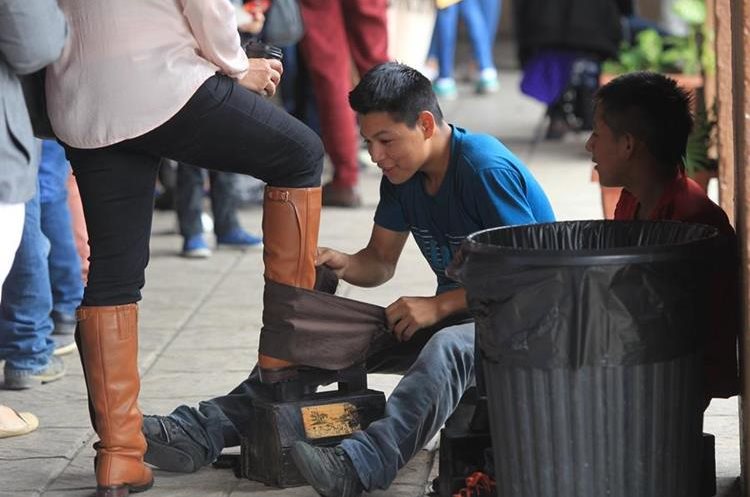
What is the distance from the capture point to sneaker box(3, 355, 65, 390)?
5.04m

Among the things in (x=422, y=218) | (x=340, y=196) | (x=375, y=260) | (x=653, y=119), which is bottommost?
(x=340, y=196)

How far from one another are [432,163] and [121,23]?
0.94 m

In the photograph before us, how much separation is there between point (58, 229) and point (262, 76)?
1.65 meters

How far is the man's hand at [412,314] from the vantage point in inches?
154

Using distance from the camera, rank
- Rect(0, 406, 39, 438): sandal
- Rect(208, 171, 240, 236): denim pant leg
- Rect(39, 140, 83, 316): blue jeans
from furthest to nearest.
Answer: Rect(208, 171, 240, 236): denim pant leg
Rect(39, 140, 83, 316): blue jeans
Rect(0, 406, 39, 438): sandal

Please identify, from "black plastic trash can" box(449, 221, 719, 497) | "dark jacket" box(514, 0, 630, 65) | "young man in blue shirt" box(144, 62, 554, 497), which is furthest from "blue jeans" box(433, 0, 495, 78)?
"black plastic trash can" box(449, 221, 719, 497)

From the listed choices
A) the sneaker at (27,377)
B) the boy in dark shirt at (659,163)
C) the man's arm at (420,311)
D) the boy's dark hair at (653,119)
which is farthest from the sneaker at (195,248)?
the boy's dark hair at (653,119)

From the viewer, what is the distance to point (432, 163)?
161 inches

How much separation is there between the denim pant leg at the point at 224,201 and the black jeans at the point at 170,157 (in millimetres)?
3059

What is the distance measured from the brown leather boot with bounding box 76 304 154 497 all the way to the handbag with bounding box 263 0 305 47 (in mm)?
3289

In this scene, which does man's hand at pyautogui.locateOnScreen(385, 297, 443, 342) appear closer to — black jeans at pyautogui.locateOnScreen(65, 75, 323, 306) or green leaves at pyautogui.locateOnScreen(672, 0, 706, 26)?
black jeans at pyautogui.locateOnScreen(65, 75, 323, 306)

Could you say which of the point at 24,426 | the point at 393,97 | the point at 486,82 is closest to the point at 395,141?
the point at 393,97

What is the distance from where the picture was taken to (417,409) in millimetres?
3838

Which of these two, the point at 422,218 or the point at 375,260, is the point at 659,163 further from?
the point at 375,260
